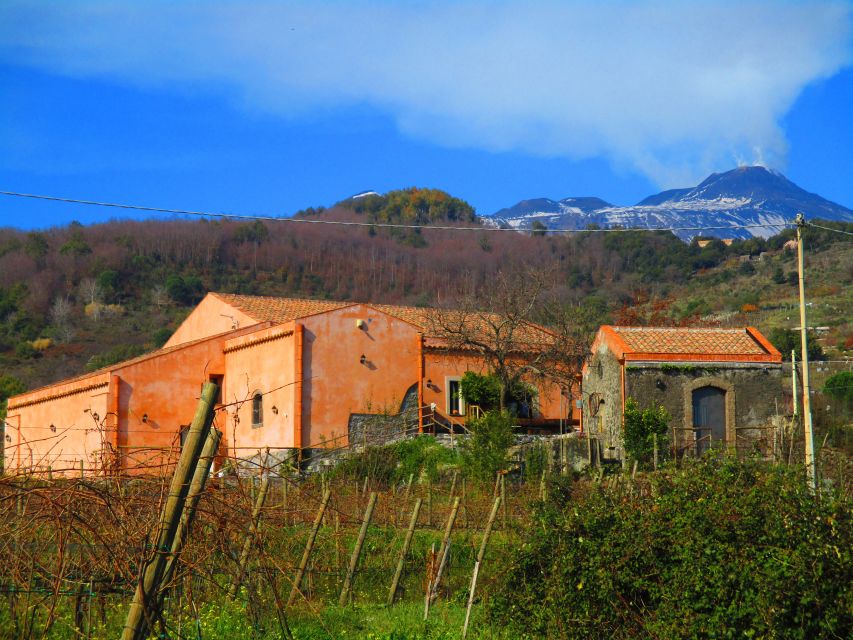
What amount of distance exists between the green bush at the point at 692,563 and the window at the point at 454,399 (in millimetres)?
21214

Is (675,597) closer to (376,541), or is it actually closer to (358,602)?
(358,602)

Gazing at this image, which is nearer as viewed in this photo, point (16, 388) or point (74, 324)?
point (16, 388)

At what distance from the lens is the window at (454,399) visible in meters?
32.8

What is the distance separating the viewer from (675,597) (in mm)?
9297

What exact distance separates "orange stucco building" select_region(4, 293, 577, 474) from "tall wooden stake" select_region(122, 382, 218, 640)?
77.9ft

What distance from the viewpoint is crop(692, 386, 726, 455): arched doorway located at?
27969 millimetres

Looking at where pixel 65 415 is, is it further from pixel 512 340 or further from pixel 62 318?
pixel 62 318

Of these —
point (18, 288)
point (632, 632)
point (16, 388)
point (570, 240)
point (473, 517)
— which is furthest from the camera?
point (570, 240)

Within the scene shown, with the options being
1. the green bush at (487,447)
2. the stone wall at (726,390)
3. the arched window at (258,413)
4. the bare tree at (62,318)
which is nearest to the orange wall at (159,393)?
the arched window at (258,413)

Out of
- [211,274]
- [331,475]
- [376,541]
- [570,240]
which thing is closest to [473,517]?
[376,541]

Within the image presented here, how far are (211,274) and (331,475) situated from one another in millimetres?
59877

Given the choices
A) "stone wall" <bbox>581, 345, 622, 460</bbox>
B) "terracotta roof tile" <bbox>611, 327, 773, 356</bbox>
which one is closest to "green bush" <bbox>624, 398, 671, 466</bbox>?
"stone wall" <bbox>581, 345, 622, 460</bbox>

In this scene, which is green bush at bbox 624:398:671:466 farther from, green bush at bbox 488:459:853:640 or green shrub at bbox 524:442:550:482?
green bush at bbox 488:459:853:640

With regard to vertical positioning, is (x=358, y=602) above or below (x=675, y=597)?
below
